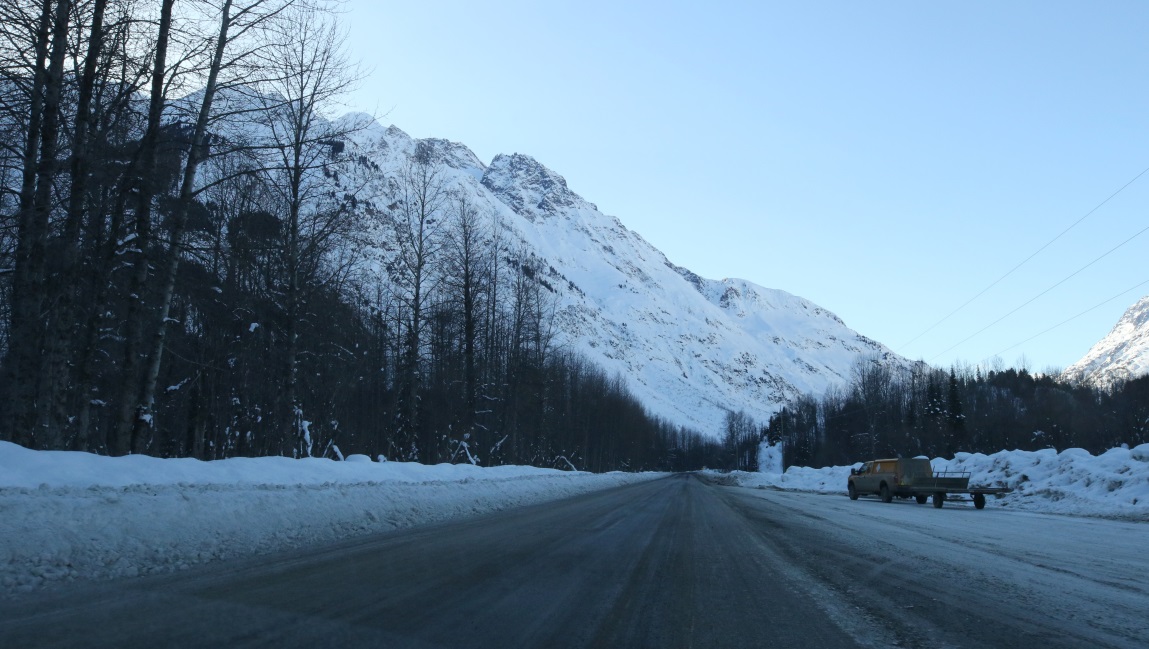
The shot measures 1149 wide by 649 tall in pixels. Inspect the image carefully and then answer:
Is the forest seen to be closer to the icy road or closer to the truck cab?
the icy road

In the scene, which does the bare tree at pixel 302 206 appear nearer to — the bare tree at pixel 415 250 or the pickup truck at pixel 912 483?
the bare tree at pixel 415 250

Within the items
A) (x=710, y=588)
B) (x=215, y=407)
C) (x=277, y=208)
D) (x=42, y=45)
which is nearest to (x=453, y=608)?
(x=710, y=588)

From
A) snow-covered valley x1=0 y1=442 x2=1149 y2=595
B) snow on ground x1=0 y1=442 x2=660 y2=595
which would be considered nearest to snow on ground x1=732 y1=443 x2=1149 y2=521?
snow-covered valley x1=0 y1=442 x2=1149 y2=595

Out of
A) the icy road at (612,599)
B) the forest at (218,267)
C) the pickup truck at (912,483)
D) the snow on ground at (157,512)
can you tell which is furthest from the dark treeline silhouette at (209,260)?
the pickup truck at (912,483)

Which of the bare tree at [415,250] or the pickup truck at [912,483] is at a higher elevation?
the bare tree at [415,250]

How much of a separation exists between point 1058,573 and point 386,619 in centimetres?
685

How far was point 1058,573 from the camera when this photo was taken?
7.51m

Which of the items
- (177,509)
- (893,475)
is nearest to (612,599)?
(177,509)

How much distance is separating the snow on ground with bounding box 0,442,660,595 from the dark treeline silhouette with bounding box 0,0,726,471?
125 inches

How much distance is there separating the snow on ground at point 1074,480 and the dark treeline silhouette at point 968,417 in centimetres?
6566

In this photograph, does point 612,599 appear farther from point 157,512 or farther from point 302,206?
point 302,206

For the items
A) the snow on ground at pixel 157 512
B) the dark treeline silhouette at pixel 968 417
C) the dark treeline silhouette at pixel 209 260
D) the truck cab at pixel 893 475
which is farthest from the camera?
the dark treeline silhouette at pixel 968 417

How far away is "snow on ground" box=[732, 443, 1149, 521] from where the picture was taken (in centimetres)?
2011

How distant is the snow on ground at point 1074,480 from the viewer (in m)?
20.1
